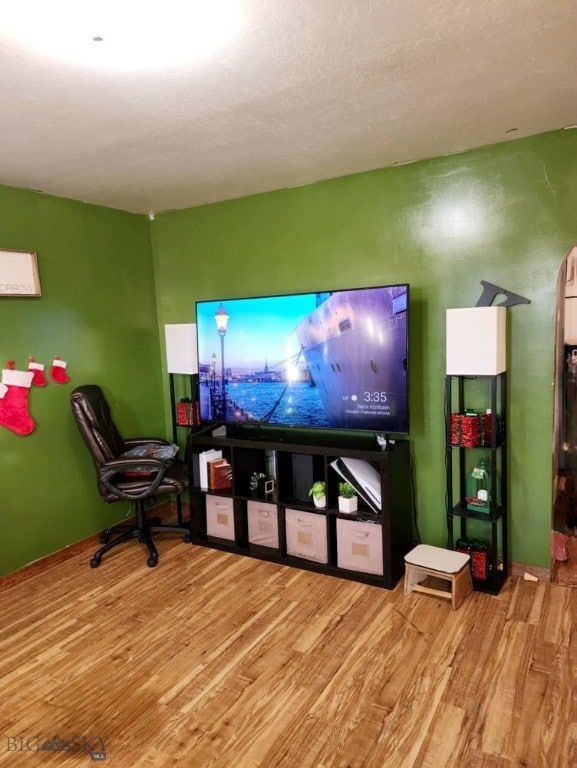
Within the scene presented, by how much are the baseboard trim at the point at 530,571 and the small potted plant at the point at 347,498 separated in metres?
0.99

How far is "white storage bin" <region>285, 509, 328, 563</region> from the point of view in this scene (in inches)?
124

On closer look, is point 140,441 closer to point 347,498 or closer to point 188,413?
point 188,413

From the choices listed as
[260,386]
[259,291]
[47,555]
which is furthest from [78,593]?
[259,291]

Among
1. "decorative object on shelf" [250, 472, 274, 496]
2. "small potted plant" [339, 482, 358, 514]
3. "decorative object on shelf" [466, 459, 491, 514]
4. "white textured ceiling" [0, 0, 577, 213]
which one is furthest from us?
"decorative object on shelf" [250, 472, 274, 496]

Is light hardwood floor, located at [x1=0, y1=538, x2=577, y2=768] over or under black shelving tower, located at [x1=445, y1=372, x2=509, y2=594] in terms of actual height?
under

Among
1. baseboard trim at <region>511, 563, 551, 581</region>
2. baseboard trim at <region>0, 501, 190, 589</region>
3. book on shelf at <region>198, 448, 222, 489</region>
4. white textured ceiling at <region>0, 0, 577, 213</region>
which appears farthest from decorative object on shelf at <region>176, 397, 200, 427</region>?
baseboard trim at <region>511, 563, 551, 581</region>

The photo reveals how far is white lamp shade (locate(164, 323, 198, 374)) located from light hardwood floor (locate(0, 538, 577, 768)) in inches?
56.5

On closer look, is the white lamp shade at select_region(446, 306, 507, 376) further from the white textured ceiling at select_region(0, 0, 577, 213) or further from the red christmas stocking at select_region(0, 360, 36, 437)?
the red christmas stocking at select_region(0, 360, 36, 437)

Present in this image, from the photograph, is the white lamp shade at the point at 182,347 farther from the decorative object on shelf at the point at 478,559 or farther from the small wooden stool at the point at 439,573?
the decorative object on shelf at the point at 478,559

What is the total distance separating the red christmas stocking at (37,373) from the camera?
3.30 m

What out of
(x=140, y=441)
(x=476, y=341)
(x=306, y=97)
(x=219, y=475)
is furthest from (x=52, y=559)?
(x=306, y=97)

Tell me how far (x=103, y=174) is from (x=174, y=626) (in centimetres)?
257

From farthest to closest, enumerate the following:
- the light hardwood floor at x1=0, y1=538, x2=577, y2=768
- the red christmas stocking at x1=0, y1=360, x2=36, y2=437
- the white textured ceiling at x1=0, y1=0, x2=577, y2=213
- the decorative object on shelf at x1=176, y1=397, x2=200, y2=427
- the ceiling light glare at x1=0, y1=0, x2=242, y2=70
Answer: the decorative object on shelf at x1=176, y1=397, x2=200, y2=427, the red christmas stocking at x1=0, y1=360, x2=36, y2=437, the light hardwood floor at x1=0, y1=538, x2=577, y2=768, the white textured ceiling at x1=0, y1=0, x2=577, y2=213, the ceiling light glare at x1=0, y1=0, x2=242, y2=70

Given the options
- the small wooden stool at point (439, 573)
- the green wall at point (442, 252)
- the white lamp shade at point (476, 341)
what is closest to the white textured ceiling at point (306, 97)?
the green wall at point (442, 252)
